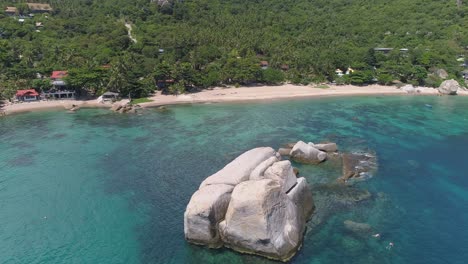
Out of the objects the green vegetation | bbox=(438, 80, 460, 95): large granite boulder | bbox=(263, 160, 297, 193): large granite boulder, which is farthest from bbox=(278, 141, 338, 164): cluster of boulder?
bbox=(438, 80, 460, 95): large granite boulder

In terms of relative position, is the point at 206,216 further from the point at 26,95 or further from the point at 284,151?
the point at 26,95

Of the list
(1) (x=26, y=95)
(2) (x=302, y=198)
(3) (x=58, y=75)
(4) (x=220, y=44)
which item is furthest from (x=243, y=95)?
(2) (x=302, y=198)

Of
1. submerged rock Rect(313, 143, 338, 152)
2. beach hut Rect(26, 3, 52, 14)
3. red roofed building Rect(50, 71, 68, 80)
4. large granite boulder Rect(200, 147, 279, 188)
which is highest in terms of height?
beach hut Rect(26, 3, 52, 14)

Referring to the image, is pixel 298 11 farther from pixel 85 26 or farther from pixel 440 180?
pixel 440 180

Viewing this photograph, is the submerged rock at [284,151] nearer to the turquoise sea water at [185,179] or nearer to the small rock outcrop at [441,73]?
the turquoise sea water at [185,179]

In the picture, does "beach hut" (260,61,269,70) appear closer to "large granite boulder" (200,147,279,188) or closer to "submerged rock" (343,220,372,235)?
"large granite boulder" (200,147,279,188)

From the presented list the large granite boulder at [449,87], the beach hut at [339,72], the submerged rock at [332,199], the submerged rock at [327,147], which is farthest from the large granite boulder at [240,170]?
the large granite boulder at [449,87]

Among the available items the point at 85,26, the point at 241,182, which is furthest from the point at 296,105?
the point at 85,26
